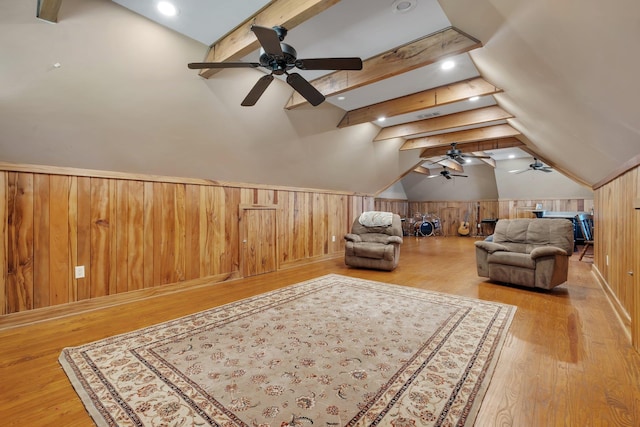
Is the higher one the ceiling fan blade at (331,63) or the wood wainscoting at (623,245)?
the ceiling fan blade at (331,63)

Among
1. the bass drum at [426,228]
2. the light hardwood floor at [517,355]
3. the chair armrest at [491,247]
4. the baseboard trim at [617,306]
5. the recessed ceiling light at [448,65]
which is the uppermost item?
the recessed ceiling light at [448,65]

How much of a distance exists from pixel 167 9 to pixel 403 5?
6.43ft

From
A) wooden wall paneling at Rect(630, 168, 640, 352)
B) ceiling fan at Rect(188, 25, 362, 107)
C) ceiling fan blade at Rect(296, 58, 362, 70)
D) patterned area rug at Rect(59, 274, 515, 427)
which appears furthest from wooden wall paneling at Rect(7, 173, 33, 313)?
wooden wall paneling at Rect(630, 168, 640, 352)

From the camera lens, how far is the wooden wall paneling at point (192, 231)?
4.07 m

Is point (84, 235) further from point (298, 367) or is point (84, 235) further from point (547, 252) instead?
point (547, 252)

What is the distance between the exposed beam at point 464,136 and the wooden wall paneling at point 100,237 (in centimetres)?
597

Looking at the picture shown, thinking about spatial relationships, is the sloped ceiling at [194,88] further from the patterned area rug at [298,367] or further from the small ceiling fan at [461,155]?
the small ceiling fan at [461,155]

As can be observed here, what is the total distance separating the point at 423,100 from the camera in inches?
162

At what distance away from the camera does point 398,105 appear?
438 cm

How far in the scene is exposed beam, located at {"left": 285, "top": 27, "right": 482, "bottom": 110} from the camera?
8.57ft

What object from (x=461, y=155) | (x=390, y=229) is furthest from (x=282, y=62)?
(x=461, y=155)

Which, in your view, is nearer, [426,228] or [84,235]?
[84,235]

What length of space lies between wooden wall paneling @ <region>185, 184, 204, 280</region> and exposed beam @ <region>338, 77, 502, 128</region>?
2680 millimetres

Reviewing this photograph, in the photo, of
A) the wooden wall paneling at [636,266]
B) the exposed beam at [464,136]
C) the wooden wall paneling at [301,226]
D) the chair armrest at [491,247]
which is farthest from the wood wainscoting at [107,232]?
the wooden wall paneling at [636,266]
